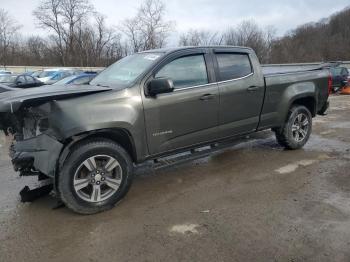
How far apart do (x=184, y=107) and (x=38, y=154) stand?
6.13 ft

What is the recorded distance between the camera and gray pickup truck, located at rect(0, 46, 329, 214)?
3.86 m

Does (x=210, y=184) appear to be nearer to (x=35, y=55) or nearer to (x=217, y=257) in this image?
(x=217, y=257)

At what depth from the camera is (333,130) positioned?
8.42m

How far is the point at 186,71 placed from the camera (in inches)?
190

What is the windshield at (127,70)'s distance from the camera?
15.0 ft

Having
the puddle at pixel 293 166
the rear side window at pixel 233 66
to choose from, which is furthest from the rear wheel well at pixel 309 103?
the rear side window at pixel 233 66

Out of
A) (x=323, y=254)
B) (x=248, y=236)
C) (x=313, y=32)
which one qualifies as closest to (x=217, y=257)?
(x=248, y=236)

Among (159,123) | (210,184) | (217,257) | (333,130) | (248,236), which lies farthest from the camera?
(333,130)

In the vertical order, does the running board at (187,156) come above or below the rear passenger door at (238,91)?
below

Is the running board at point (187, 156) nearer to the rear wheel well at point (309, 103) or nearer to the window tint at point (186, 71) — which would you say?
the window tint at point (186, 71)

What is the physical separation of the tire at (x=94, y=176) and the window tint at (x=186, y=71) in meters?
1.16

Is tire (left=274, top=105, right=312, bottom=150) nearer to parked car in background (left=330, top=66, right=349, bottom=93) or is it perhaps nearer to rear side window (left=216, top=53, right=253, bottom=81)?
rear side window (left=216, top=53, right=253, bottom=81)

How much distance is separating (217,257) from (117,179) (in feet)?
5.23

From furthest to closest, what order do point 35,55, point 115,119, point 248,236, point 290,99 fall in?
1. point 35,55
2. point 290,99
3. point 115,119
4. point 248,236
